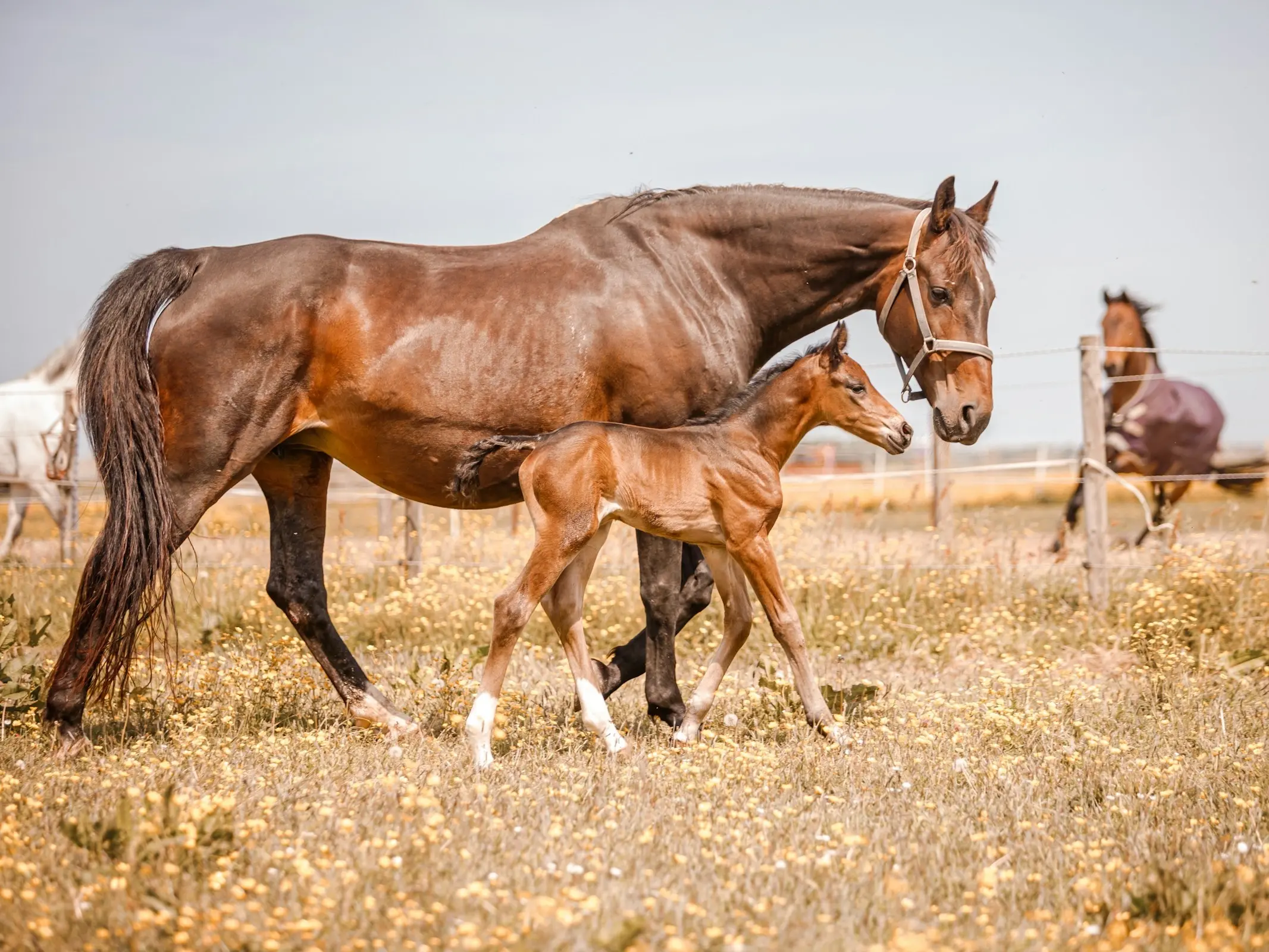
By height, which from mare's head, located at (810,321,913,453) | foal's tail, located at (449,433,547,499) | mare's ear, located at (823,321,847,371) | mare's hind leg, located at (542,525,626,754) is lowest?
mare's hind leg, located at (542,525,626,754)

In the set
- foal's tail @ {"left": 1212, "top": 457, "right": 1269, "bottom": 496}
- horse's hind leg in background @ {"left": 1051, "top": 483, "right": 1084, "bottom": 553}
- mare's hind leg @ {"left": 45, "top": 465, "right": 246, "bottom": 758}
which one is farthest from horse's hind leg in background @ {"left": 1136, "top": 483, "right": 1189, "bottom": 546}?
mare's hind leg @ {"left": 45, "top": 465, "right": 246, "bottom": 758}

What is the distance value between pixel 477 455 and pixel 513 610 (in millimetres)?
704

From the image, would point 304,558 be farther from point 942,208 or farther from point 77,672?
point 942,208

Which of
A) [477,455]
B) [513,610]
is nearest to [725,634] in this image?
[513,610]

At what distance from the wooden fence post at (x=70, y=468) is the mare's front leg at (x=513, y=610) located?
8.43 metres

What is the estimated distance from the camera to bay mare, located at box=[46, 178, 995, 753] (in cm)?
500

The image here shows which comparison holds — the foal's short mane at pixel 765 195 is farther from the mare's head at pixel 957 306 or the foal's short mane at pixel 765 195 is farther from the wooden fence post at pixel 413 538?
the wooden fence post at pixel 413 538

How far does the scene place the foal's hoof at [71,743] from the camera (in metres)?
4.83

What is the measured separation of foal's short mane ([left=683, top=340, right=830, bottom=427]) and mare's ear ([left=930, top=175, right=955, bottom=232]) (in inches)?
27.3

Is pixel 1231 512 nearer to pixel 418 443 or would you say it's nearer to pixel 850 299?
pixel 850 299

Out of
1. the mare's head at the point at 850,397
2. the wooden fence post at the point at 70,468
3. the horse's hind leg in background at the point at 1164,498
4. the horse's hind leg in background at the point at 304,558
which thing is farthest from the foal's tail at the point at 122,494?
the horse's hind leg in background at the point at 1164,498

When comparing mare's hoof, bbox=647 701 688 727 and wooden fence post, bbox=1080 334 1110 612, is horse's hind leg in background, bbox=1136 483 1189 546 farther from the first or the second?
mare's hoof, bbox=647 701 688 727

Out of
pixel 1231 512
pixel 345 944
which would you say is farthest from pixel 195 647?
pixel 1231 512

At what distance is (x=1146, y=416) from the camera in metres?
12.3
